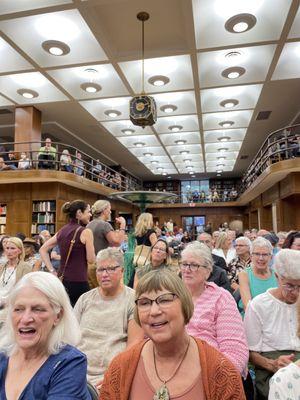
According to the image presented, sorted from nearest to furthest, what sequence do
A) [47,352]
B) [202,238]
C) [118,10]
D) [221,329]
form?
[47,352], [221,329], [202,238], [118,10]

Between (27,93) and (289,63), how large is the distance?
21.1 ft

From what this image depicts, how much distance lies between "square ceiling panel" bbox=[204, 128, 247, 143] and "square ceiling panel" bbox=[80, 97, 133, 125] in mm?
3547

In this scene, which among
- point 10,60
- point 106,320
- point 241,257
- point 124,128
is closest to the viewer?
point 106,320

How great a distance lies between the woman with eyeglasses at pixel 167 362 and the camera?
3.91 feet

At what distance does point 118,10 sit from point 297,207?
7.37 metres

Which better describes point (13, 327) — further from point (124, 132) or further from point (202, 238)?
point (124, 132)

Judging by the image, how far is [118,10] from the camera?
19.3 feet

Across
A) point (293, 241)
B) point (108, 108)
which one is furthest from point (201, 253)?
point (108, 108)

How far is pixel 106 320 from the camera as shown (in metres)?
2.12

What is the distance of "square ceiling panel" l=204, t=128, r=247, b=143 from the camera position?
40.1ft

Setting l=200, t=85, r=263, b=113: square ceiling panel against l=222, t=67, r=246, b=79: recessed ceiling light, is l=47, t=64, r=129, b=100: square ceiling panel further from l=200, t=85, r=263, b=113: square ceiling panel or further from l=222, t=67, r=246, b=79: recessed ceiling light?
l=222, t=67, r=246, b=79: recessed ceiling light

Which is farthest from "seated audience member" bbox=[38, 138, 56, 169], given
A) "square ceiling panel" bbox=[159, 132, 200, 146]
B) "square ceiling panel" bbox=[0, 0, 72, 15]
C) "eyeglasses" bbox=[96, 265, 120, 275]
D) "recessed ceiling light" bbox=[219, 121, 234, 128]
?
"eyeglasses" bbox=[96, 265, 120, 275]

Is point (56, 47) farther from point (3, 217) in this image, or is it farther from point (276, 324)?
point (276, 324)

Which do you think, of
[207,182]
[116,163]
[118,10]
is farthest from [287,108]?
[207,182]
